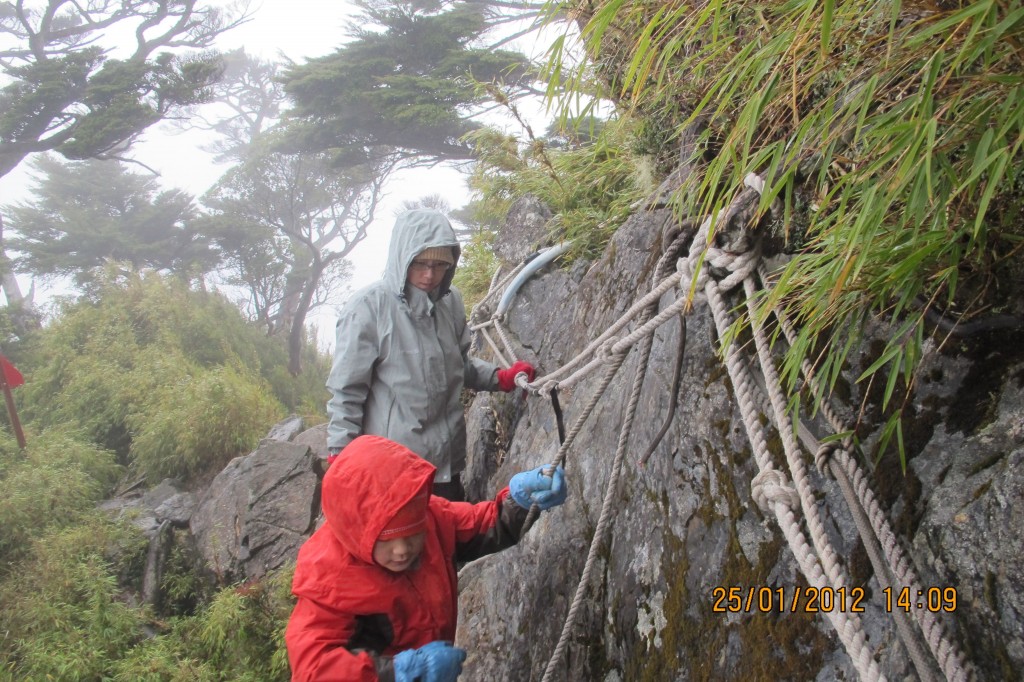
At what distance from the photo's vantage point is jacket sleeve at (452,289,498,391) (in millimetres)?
3262

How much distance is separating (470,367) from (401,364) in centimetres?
48

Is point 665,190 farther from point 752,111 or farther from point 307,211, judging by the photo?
point 307,211

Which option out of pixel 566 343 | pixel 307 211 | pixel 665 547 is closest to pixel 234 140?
pixel 307 211

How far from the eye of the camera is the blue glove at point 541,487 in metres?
2.21

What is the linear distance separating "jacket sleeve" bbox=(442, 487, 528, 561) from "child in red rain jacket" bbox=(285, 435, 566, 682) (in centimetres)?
19

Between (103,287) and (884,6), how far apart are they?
1354 centimetres

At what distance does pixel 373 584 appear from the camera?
1979 mm

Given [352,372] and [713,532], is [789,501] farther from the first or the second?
[352,372]

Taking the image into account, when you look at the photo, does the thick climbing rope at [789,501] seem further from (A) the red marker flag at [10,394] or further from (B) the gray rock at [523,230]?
(A) the red marker flag at [10,394]

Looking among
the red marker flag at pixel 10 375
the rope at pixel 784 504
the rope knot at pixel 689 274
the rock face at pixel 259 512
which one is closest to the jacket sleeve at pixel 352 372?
the rope knot at pixel 689 274

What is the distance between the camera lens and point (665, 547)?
1.85 m
